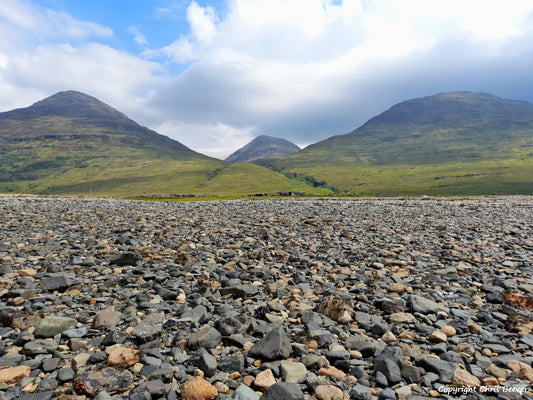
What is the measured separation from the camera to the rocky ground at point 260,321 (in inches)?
184

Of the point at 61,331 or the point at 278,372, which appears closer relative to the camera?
the point at 278,372

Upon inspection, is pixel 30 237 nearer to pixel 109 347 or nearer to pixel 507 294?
pixel 109 347

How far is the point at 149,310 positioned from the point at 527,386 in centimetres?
691

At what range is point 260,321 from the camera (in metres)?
6.71

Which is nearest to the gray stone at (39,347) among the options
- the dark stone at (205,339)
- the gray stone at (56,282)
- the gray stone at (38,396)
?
the gray stone at (38,396)

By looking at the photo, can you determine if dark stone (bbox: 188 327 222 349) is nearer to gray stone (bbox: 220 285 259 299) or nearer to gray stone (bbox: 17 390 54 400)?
gray stone (bbox: 17 390 54 400)

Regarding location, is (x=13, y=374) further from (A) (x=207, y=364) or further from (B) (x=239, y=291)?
(B) (x=239, y=291)

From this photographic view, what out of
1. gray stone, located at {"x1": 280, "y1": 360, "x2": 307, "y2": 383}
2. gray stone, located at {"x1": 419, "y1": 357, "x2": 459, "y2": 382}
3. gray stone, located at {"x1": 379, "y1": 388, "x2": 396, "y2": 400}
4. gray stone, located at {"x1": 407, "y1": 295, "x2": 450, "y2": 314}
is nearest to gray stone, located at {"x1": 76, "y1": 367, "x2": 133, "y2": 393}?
gray stone, located at {"x1": 280, "y1": 360, "x2": 307, "y2": 383}

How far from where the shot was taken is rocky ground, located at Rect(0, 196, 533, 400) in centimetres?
468

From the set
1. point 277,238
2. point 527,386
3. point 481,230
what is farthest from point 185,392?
point 481,230

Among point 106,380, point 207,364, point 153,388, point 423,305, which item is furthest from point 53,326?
point 423,305

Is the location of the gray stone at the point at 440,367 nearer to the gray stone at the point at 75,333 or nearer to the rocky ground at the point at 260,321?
the rocky ground at the point at 260,321

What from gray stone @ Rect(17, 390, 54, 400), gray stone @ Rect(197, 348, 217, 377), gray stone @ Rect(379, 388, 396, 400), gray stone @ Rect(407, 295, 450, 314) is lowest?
gray stone @ Rect(379, 388, 396, 400)

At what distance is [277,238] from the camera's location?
50.2 ft
